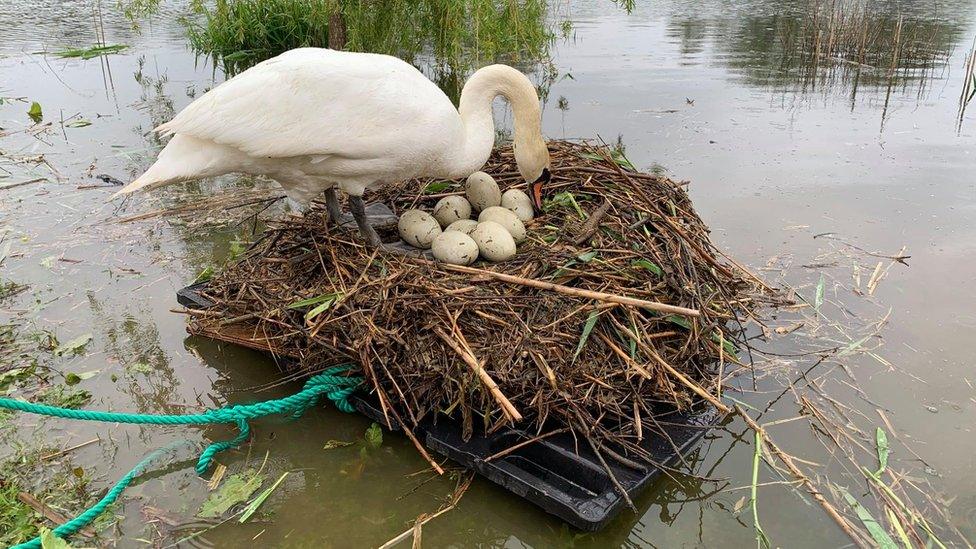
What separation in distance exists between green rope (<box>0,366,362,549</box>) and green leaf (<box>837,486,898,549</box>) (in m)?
2.57

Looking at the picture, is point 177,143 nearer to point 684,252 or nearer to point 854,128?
point 684,252

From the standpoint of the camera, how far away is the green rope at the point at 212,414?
10.8 feet

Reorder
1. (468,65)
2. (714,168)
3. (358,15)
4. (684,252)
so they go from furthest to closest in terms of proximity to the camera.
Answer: (468,65)
(358,15)
(714,168)
(684,252)

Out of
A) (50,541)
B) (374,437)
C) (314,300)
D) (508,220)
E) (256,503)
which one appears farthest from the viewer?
(508,220)

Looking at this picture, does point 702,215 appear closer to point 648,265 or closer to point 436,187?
point 436,187

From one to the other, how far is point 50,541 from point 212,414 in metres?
0.89

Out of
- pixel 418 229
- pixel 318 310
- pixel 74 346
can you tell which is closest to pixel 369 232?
pixel 418 229

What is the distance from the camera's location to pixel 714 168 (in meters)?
7.70

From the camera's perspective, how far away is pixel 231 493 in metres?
3.44

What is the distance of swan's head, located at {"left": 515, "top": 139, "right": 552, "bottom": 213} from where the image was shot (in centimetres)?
472

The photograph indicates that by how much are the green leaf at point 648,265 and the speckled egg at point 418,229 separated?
1.29m

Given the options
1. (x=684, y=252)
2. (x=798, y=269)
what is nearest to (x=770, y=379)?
(x=684, y=252)

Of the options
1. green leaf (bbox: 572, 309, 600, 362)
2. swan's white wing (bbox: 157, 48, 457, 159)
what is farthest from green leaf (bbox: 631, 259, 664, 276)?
swan's white wing (bbox: 157, 48, 457, 159)

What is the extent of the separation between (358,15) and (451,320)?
611cm
